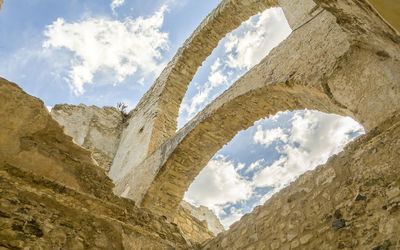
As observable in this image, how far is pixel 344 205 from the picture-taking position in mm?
1967

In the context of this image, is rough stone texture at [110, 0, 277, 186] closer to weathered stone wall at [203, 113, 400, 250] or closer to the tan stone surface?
the tan stone surface

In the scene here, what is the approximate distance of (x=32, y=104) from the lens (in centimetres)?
248

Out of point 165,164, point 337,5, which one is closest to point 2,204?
point 337,5

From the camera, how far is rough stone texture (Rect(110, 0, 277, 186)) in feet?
24.5

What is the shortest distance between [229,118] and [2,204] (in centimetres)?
377

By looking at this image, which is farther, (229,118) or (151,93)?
(151,93)

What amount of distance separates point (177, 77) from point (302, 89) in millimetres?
4939

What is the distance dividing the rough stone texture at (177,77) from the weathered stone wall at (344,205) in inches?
195

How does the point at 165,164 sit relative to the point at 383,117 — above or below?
above

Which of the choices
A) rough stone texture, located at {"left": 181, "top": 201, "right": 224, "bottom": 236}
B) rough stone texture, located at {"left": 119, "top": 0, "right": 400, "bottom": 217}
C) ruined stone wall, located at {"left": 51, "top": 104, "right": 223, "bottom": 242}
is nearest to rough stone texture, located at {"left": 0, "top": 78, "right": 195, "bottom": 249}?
rough stone texture, located at {"left": 119, "top": 0, "right": 400, "bottom": 217}

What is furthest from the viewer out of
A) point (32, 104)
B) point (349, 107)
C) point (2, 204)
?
point (349, 107)

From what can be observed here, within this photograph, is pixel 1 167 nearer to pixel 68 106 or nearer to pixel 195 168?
pixel 195 168

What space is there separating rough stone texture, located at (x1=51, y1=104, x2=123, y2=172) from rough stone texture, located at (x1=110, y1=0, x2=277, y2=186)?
431 mm

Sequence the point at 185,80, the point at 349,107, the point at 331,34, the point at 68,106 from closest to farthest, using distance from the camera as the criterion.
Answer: the point at 349,107 → the point at 331,34 → the point at 185,80 → the point at 68,106
